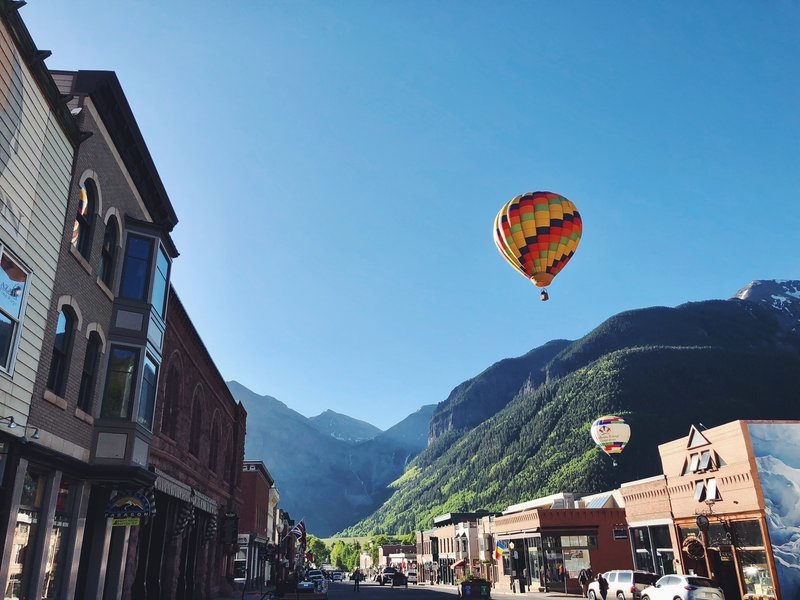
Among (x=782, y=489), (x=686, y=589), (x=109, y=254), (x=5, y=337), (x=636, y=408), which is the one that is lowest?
(x=686, y=589)

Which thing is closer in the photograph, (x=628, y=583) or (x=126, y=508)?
(x=126, y=508)

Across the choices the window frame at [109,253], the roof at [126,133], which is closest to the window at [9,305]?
the window frame at [109,253]

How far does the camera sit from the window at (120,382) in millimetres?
16500

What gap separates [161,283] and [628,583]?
24.1m

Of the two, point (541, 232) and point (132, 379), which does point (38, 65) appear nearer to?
point (132, 379)

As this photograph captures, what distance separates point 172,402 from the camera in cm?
2427

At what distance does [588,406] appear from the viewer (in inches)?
6821

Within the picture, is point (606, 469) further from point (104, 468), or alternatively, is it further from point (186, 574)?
point (104, 468)

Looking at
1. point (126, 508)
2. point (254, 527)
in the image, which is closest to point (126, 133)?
point (126, 508)

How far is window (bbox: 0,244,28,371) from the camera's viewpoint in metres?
11.4

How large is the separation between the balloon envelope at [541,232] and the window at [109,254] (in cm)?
2171

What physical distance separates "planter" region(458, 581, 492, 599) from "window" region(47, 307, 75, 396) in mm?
23467

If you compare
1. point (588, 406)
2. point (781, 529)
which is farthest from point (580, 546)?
point (588, 406)

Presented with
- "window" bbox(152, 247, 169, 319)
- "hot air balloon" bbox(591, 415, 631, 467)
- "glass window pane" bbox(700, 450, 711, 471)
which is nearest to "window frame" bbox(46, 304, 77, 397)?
"window" bbox(152, 247, 169, 319)
